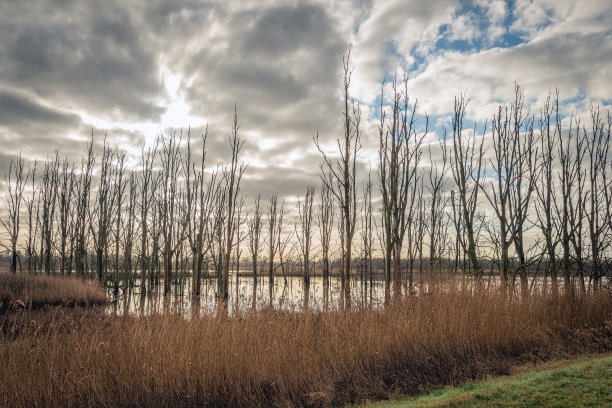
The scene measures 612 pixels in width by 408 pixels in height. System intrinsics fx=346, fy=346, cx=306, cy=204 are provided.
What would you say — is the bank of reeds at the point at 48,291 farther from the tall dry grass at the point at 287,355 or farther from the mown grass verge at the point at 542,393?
the mown grass verge at the point at 542,393

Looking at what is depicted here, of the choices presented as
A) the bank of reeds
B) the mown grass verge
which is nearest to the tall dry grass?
the mown grass verge

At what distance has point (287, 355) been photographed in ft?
17.6

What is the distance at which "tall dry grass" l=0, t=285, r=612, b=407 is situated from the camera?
4.59 m

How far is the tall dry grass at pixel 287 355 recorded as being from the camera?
15.1 feet

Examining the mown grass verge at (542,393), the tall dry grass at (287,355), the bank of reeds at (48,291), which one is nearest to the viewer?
the mown grass verge at (542,393)

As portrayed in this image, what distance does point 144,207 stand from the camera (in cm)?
1781

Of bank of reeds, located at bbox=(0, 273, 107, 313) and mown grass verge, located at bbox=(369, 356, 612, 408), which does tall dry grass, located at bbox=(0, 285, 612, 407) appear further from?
bank of reeds, located at bbox=(0, 273, 107, 313)

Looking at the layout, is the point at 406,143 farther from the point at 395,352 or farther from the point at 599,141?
the point at 599,141

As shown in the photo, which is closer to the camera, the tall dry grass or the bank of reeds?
the tall dry grass

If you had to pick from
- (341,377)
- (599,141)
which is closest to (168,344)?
(341,377)

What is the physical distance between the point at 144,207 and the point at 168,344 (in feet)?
46.9

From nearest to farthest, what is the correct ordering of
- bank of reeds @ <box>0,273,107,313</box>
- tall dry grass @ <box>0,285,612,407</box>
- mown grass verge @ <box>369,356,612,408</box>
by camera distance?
1. mown grass verge @ <box>369,356,612,408</box>
2. tall dry grass @ <box>0,285,612,407</box>
3. bank of reeds @ <box>0,273,107,313</box>

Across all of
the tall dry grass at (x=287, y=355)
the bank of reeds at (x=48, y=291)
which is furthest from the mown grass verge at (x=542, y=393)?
the bank of reeds at (x=48, y=291)

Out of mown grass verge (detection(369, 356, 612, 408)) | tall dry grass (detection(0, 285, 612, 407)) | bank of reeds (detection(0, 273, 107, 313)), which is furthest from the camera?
bank of reeds (detection(0, 273, 107, 313))
